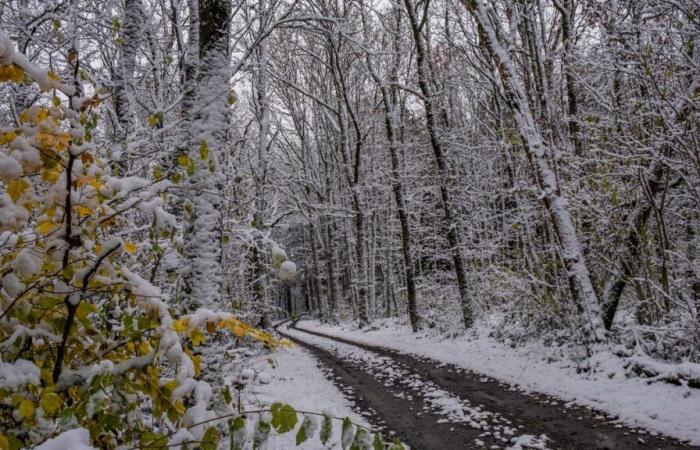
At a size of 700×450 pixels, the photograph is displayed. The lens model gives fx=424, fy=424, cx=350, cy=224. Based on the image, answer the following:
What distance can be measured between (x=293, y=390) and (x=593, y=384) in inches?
213

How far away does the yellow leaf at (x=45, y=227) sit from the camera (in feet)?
5.99

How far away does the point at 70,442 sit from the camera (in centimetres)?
137

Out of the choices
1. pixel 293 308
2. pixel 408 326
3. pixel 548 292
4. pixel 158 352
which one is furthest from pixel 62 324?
pixel 293 308

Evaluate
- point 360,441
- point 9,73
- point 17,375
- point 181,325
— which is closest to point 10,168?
point 9,73

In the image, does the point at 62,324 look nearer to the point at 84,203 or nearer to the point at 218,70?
the point at 84,203

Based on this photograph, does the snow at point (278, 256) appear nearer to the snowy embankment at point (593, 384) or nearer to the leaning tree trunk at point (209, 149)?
the leaning tree trunk at point (209, 149)

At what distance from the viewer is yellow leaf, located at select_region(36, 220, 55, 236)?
183 cm

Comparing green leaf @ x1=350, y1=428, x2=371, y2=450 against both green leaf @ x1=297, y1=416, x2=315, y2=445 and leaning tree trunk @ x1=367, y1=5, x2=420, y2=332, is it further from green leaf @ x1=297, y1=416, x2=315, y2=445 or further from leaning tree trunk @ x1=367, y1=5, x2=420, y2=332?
leaning tree trunk @ x1=367, y1=5, x2=420, y2=332

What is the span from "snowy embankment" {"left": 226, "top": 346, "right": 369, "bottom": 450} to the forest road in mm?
334

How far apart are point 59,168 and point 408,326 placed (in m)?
16.1

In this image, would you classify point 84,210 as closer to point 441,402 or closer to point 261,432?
point 261,432

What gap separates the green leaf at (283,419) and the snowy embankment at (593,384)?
4939 millimetres

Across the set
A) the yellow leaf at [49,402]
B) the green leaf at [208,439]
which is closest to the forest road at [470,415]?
the green leaf at [208,439]

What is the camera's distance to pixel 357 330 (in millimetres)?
20359
